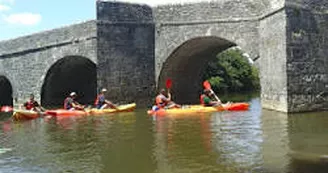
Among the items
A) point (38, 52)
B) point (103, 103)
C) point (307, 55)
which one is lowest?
point (103, 103)

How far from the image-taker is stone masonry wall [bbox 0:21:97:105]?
18.4m

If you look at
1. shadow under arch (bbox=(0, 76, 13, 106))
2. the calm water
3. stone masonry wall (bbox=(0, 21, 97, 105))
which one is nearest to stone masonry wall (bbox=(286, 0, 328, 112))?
the calm water

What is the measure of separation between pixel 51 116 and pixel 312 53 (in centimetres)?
857

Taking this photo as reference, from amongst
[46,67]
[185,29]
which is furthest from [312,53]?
[46,67]

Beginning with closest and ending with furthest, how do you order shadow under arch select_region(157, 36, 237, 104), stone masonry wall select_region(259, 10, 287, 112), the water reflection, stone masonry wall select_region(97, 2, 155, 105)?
the water reflection, stone masonry wall select_region(259, 10, 287, 112), stone masonry wall select_region(97, 2, 155, 105), shadow under arch select_region(157, 36, 237, 104)

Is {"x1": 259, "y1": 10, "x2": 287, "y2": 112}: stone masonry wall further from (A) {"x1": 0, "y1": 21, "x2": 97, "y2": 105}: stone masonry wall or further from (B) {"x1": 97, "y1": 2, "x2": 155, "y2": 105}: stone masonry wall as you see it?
(A) {"x1": 0, "y1": 21, "x2": 97, "y2": 105}: stone masonry wall

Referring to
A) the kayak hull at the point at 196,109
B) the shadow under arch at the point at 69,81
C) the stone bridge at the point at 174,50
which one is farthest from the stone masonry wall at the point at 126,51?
the kayak hull at the point at 196,109

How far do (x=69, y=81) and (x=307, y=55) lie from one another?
40.4 feet

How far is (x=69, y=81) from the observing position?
74.1ft

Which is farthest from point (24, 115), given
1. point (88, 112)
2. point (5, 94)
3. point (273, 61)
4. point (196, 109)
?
point (5, 94)

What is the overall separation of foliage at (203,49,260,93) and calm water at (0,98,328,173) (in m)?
16.8

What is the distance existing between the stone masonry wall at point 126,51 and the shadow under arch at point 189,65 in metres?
0.74

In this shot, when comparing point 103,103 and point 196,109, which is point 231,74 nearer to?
point 103,103

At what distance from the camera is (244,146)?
27.3 ft
